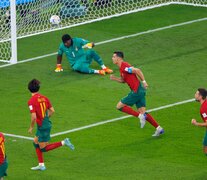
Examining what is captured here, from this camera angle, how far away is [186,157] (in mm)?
23031

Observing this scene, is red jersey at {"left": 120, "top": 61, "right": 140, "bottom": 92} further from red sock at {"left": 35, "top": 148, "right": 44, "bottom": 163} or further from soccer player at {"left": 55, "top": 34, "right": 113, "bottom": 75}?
soccer player at {"left": 55, "top": 34, "right": 113, "bottom": 75}

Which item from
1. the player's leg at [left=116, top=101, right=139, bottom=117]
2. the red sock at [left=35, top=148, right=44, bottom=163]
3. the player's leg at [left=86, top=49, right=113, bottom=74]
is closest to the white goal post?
the player's leg at [left=86, top=49, right=113, bottom=74]

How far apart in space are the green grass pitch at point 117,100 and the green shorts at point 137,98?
657mm

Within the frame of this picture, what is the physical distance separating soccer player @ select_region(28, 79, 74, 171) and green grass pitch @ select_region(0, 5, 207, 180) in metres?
0.40

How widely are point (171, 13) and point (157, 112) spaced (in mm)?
10319

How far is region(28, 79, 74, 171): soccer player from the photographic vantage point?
22.1 meters

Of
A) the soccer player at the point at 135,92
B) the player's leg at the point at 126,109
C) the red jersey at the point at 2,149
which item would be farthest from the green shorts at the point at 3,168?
the player's leg at the point at 126,109

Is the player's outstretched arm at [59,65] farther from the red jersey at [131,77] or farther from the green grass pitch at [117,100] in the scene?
the red jersey at [131,77]

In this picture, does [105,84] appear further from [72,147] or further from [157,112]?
[72,147]

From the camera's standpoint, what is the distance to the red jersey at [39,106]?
72.6 feet

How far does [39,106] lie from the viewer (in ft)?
72.7

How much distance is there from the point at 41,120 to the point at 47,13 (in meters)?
11.6

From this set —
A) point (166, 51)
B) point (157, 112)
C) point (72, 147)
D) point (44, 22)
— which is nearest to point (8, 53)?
point (44, 22)

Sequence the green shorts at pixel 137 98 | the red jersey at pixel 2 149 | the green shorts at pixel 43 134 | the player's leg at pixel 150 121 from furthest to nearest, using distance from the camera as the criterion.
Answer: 1. the green shorts at pixel 137 98
2. the player's leg at pixel 150 121
3. the green shorts at pixel 43 134
4. the red jersey at pixel 2 149
